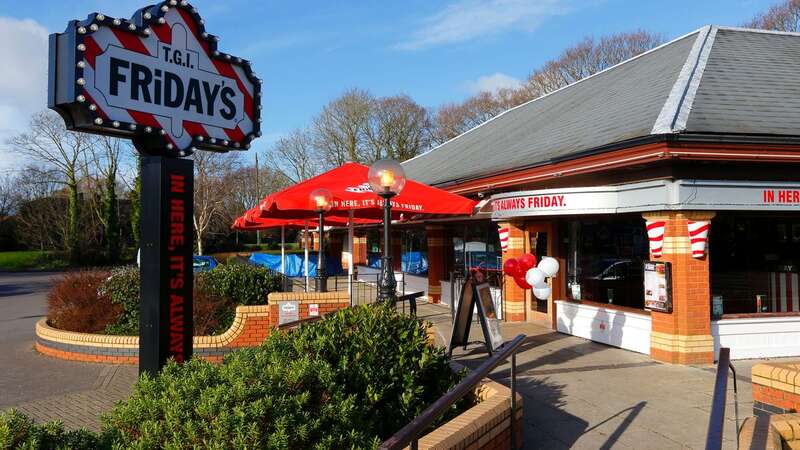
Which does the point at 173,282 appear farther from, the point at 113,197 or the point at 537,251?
the point at 113,197

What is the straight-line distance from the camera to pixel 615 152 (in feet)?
29.1

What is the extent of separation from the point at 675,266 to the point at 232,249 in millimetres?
50207

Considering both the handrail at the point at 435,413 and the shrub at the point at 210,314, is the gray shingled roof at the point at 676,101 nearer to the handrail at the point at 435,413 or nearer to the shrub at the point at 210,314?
the handrail at the point at 435,413

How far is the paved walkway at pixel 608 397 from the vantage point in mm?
5543

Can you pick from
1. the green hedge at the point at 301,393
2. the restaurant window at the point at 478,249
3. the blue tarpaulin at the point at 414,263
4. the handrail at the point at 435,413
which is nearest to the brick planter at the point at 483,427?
the handrail at the point at 435,413

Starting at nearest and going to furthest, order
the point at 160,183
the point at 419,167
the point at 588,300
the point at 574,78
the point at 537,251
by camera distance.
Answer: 1. the point at 160,183
2. the point at 588,300
3. the point at 537,251
4. the point at 419,167
5. the point at 574,78

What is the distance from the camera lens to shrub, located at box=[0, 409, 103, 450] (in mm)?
2908

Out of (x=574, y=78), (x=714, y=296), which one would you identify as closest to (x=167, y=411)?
(x=714, y=296)

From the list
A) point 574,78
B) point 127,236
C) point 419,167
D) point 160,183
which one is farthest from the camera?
point 127,236

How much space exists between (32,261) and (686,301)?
152ft

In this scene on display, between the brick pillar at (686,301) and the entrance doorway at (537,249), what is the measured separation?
3.36m

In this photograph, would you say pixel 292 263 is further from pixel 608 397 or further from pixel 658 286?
pixel 608 397

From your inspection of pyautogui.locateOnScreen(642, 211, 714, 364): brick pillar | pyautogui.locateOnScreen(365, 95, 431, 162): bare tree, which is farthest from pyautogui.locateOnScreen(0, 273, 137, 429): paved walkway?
pyautogui.locateOnScreen(365, 95, 431, 162): bare tree

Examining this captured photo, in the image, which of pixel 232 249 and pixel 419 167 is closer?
pixel 419 167
